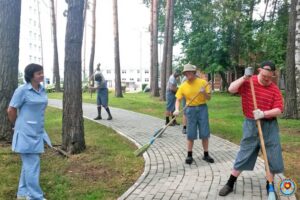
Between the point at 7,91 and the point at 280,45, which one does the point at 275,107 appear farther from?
the point at 280,45

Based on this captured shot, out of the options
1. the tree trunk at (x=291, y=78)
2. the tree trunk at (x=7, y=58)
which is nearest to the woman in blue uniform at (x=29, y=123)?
the tree trunk at (x=7, y=58)

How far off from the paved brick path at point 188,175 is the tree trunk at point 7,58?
2.94m

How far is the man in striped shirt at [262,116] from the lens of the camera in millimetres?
5578

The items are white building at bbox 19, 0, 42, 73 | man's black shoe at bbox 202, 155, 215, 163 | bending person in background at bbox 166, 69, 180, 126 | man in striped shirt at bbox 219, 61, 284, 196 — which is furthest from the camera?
white building at bbox 19, 0, 42, 73

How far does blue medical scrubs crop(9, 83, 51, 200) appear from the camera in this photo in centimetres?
530

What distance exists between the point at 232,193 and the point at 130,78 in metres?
80.8

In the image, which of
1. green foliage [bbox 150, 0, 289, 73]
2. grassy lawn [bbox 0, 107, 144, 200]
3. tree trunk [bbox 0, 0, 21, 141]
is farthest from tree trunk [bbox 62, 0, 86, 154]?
green foliage [bbox 150, 0, 289, 73]

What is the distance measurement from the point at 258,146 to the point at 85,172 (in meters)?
2.93

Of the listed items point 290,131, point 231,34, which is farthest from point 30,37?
point 290,131

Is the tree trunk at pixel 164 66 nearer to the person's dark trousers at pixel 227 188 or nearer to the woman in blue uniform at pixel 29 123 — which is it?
the person's dark trousers at pixel 227 188

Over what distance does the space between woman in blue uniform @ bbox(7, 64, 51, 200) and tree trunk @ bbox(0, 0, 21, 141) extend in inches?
130

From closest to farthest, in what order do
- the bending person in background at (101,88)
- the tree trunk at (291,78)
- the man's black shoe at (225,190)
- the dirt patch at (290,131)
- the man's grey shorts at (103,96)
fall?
the man's black shoe at (225,190)
the dirt patch at (290,131)
the bending person in background at (101,88)
the man's grey shorts at (103,96)
the tree trunk at (291,78)

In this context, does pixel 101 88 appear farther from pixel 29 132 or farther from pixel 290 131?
pixel 29 132

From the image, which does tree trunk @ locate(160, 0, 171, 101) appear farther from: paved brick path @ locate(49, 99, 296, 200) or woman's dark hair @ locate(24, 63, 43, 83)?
woman's dark hair @ locate(24, 63, 43, 83)
